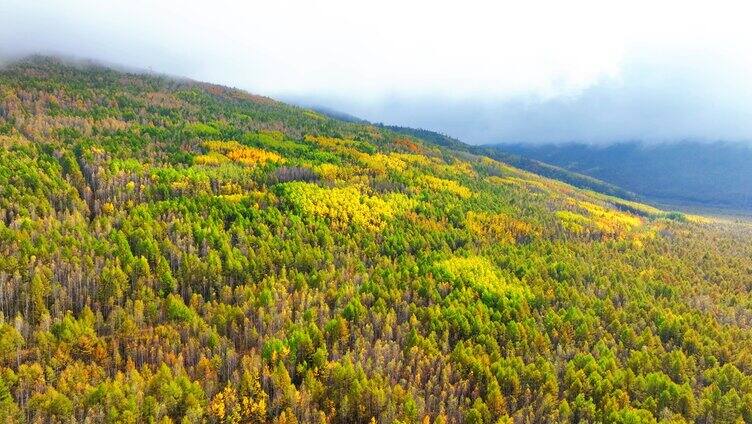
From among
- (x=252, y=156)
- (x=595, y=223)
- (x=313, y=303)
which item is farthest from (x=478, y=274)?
(x=595, y=223)

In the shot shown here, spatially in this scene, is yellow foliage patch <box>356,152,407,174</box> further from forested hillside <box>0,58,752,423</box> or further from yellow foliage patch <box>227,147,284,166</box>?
yellow foliage patch <box>227,147,284,166</box>

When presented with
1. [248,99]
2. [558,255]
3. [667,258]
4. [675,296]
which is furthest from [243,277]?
[248,99]

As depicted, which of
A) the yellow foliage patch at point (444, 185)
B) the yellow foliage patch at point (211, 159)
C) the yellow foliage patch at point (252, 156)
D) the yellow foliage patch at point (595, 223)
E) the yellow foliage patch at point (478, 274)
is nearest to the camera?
the yellow foliage patch at point (478, 274)

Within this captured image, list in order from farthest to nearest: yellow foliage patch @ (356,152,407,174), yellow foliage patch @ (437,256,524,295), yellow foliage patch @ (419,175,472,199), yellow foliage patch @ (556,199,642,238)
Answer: yellow foliage patch @ (356,152,407,174), yellow foliage patch @ (419,175,472,199), yellow foliage patch @ (556,199,642,238), yellow foliage patch @ (437,256,524,295)

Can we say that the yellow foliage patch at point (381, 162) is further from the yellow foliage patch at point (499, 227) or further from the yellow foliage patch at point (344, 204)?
the yellow foliage patch at point (499, 227)

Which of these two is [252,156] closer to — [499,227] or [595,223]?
[499,227]

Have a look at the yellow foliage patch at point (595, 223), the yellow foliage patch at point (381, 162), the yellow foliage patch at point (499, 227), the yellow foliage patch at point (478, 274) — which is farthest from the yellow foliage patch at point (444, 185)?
the yellow foliage patch at point (478, 274)

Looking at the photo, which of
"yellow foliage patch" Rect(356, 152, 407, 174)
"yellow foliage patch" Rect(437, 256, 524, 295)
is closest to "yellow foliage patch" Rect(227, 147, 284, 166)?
"yellow foliage patch" Rect(356, 152, 407, 174)

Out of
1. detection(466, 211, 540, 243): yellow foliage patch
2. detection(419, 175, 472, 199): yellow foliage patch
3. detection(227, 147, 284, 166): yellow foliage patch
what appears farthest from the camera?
Result: detection(419, 175, 472, 199): yellow foliage patch
